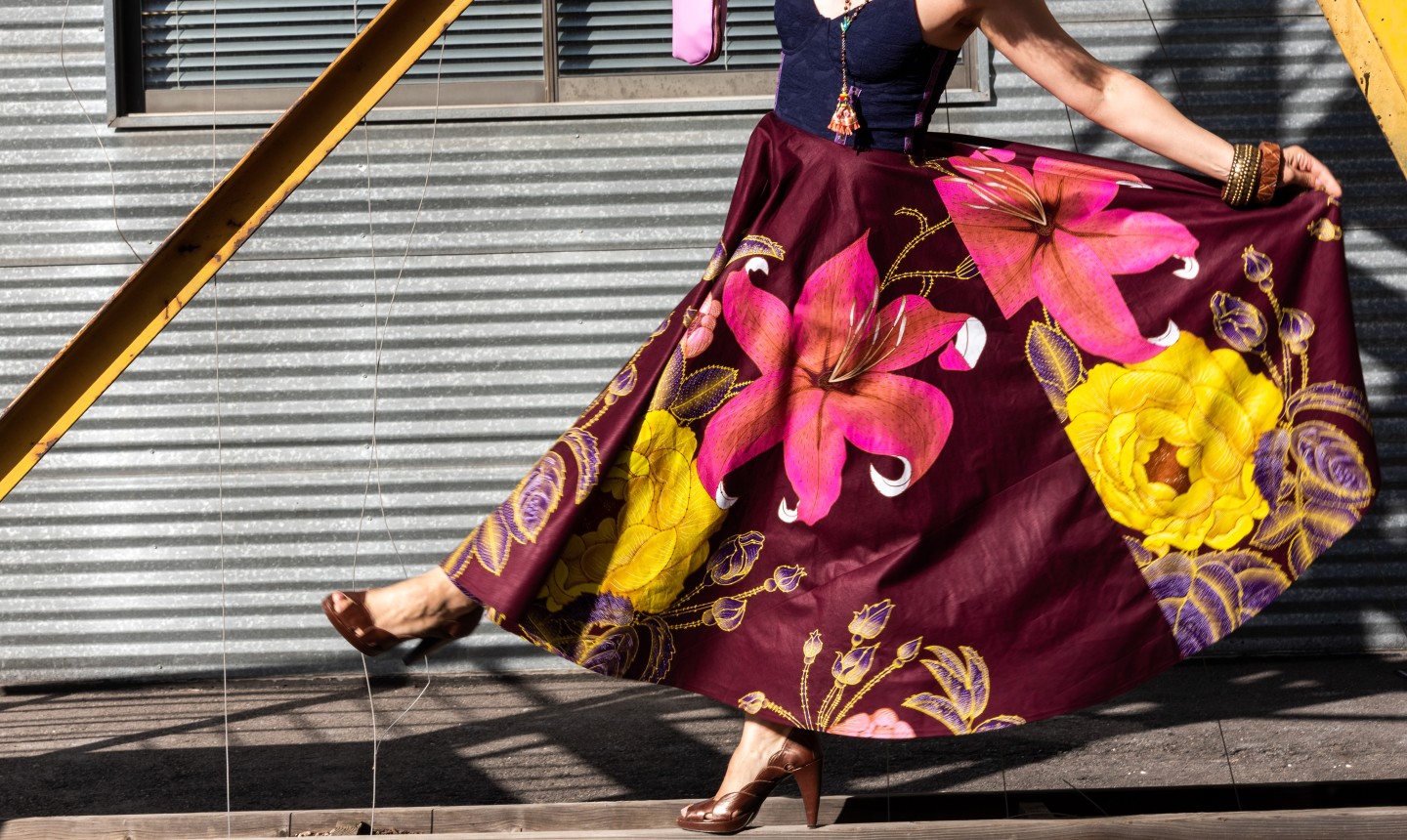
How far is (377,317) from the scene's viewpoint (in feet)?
16.6

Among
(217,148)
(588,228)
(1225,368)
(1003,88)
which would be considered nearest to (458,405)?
(588,228)

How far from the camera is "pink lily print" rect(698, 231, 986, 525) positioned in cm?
236

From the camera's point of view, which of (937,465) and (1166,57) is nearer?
(937,465)

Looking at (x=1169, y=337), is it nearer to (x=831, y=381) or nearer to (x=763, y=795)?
(x=831, y=381)

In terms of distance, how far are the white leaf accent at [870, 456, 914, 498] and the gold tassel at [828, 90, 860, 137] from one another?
0.66 metres

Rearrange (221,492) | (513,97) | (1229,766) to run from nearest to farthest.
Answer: (221,492)
(1229,766)
(513,97)

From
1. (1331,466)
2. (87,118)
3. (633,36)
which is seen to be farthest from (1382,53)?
(87,118)

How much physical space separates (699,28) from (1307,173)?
1.26 metres

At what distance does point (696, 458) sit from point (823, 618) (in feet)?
1.30

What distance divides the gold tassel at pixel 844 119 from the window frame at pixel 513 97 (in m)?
2.70

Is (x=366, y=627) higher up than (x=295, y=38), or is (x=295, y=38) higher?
(x=295, y=38)

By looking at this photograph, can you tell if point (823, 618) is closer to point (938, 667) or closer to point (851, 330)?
point (938, 667)

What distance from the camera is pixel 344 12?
5117 millimetres

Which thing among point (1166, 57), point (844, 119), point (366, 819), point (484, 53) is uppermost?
point (844, 119)
